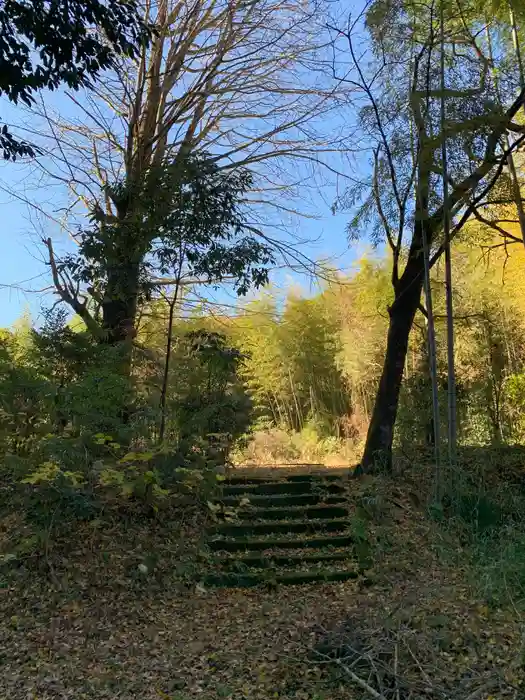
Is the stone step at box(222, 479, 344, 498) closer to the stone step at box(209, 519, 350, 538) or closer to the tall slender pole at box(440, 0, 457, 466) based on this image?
the stone step at box(209, 519, 350, 538)

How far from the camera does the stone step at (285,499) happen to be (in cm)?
484

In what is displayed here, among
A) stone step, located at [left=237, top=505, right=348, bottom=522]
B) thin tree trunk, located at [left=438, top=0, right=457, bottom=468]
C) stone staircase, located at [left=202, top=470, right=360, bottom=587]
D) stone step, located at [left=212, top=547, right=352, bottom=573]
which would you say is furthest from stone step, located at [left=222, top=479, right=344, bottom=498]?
thin tree trunk, located at [left=438, top=0, right=457, bottom=468]

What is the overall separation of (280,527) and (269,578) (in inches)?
30.6

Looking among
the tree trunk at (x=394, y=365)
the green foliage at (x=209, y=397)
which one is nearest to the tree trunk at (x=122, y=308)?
the green foliage at (x=209, y=397)

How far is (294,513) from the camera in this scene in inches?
185

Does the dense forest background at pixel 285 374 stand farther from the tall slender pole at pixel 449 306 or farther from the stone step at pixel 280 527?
the tall slender pole at pixel 449 306

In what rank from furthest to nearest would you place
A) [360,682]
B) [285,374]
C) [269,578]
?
[285,374]
[269,578]
[360,682]

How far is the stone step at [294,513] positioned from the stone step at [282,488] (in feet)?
1.00

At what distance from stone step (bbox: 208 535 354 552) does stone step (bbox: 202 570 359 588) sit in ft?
1.26

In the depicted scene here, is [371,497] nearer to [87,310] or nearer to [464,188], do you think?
[464,188]

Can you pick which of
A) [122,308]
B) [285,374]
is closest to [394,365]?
[122,308]

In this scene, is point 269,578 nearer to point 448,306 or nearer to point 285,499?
point 285,499

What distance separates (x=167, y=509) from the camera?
4473 millimetres

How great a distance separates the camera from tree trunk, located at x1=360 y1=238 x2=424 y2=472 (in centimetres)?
555
